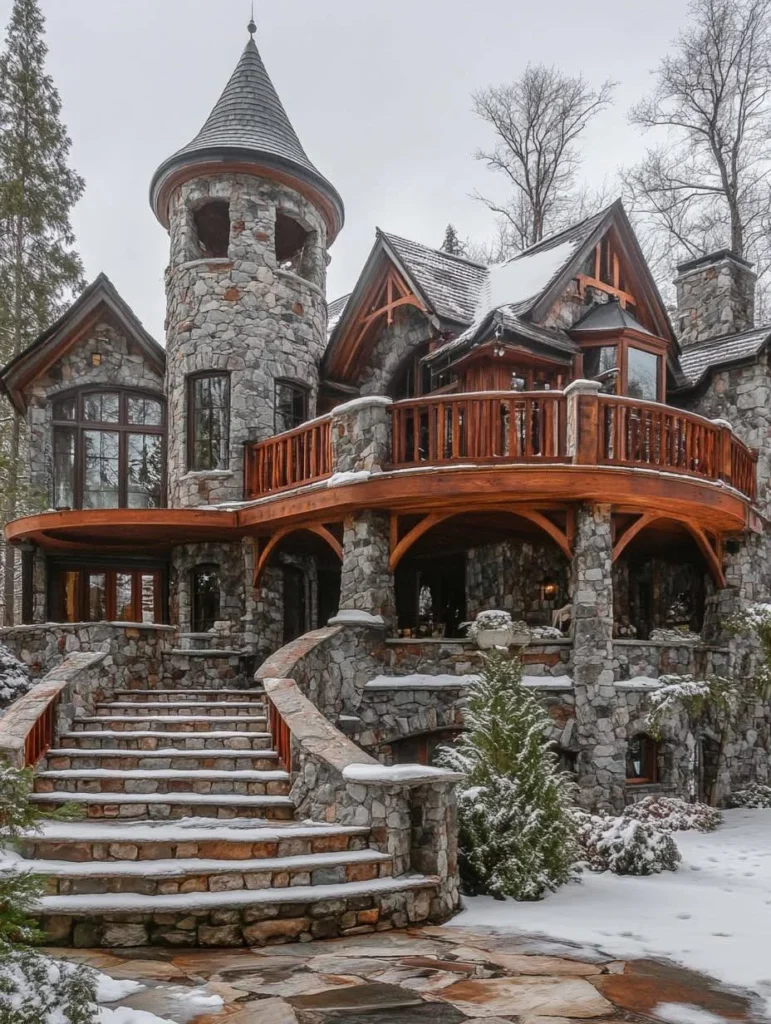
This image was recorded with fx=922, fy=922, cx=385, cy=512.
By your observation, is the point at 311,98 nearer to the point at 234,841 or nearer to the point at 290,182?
the point at 290,182

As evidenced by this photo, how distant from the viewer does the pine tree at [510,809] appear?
300 inches

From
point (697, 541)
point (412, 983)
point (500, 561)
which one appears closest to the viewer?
point (412, 983)

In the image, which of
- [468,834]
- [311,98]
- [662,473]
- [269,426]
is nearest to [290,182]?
[269,426]

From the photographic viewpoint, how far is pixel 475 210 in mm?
29828

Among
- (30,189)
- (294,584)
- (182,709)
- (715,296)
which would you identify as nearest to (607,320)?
(715,296)

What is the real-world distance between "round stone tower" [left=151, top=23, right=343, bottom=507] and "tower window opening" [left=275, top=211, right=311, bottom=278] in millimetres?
92

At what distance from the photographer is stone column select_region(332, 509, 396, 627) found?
1198 centimetres

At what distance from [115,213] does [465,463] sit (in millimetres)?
75044

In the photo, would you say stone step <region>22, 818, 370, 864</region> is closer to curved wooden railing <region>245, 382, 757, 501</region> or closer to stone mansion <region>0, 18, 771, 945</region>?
stone mansion <region>0, 18, 771, 945</region>

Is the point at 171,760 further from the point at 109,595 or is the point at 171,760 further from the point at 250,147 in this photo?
the point at 250,147

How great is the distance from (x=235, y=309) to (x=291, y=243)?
2991 mm

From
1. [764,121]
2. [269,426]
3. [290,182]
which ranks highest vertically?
[764,121]

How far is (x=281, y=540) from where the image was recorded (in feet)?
47.3

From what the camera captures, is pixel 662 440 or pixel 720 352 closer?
pixel 662 440
